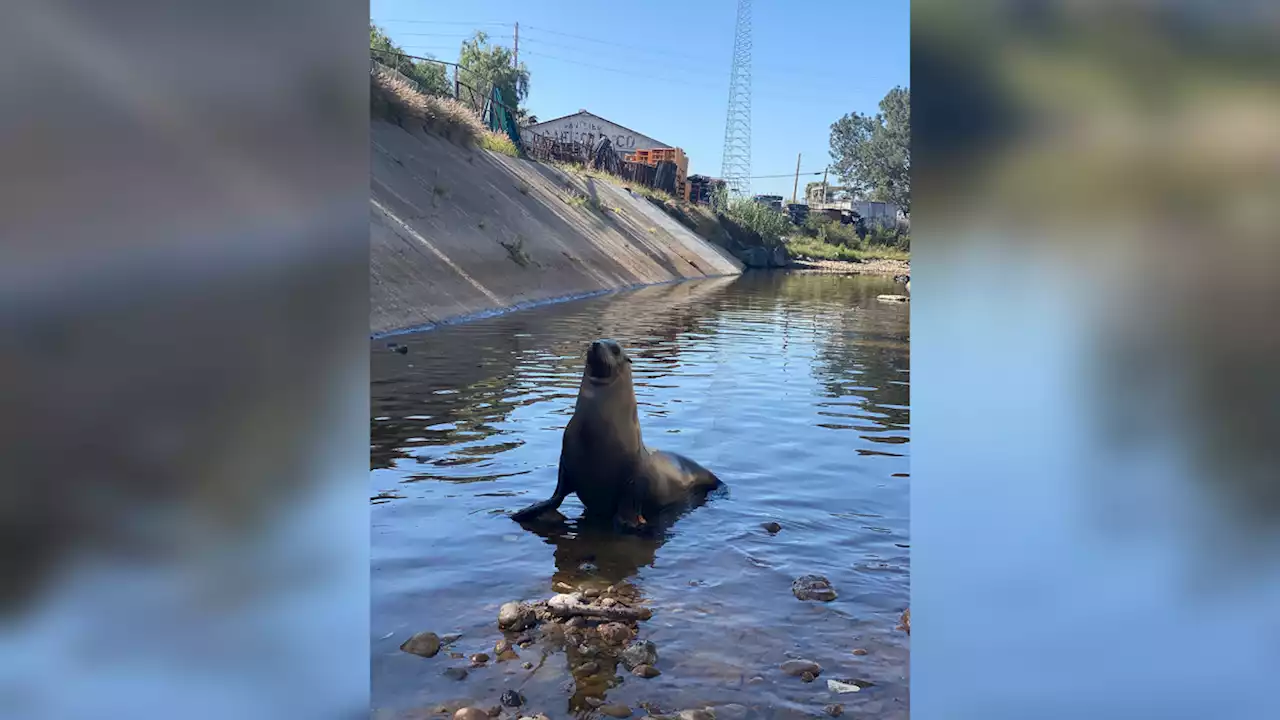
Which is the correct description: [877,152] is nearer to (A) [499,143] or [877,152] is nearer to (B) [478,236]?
(A) [499,143]

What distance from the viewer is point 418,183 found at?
1720cm

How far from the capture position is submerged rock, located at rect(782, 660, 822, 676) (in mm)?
3146

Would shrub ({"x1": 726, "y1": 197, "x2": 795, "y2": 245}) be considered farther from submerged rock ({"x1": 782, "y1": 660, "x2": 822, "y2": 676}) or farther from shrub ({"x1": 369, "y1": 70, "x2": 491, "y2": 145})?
submerged rock ({"x1": 782, "y1": 660, "x2": 822, "y2": 676})

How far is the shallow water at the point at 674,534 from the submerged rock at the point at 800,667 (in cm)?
5

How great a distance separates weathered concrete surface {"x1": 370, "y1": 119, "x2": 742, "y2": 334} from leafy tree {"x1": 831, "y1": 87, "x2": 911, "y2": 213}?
3120cm

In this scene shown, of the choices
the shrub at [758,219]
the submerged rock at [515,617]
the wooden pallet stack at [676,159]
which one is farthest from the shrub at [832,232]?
the submerged rock at [515,617]

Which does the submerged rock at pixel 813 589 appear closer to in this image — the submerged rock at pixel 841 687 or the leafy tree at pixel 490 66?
the submerged rock at pixel 841 687

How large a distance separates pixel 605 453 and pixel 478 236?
13.1 metres

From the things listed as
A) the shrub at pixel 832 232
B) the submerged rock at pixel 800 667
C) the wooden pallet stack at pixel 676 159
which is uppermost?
the wooden pallet stack at pixel 676 159

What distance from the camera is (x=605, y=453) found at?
16.3ft

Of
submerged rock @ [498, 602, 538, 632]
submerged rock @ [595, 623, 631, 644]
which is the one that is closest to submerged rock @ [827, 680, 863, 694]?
submerged rock @ [595, 623, 631, 644]

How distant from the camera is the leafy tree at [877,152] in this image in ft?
190
